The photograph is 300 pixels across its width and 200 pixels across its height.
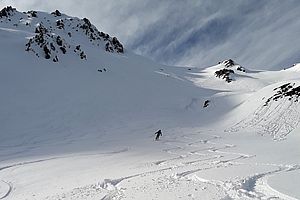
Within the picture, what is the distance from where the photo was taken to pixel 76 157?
26391 mm

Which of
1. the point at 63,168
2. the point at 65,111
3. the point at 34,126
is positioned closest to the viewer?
the point at 63,168

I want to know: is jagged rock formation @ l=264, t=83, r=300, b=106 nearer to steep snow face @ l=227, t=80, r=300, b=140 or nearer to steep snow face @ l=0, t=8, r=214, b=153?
steep snow face @ l=227, t=80, r=300, b=140

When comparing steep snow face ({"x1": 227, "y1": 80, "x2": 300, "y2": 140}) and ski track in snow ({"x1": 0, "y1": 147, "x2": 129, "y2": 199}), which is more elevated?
steep snow face ({"x1": 227, "y1": 80, "x2": 300, "y2": 140})

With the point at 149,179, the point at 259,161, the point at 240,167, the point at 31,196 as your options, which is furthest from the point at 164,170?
the point at 31,196

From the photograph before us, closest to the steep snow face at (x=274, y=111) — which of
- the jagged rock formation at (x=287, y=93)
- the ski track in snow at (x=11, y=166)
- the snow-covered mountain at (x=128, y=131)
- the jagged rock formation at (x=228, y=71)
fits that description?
the jagged rock formation at (x=287, y=93)

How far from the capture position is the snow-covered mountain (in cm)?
1526

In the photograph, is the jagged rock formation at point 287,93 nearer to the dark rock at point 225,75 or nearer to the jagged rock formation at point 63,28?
the jagged rock formation at point 63,28

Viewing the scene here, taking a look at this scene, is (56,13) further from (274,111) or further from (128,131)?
(274,111)

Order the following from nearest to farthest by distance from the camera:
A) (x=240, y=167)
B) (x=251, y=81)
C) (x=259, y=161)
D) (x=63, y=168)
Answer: (x=240, y=167)
(x=259, y=161)
(x=63, y=168)
(x=251, y=81)

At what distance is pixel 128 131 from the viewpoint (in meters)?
38.4

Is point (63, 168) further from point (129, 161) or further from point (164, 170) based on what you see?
point (164, 170)

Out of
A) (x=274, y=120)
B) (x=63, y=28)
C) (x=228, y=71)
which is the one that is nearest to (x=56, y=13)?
(x=63, y=28)

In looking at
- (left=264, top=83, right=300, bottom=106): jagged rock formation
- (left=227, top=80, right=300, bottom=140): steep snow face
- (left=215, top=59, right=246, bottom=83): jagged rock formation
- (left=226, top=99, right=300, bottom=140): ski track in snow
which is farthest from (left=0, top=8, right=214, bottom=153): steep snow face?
(left=215, top=59, right=246, bottom=83): jagged rock formation

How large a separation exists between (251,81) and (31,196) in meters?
71.8
